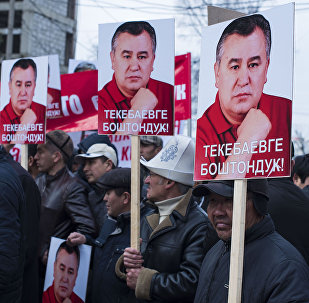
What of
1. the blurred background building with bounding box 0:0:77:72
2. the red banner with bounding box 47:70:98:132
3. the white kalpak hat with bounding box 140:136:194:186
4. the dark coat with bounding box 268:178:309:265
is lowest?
the dark coat with bounding box 268:178:309:265

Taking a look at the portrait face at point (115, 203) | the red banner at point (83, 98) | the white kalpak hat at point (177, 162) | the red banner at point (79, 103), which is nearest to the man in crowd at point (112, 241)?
the portrait face at point (115, 203)

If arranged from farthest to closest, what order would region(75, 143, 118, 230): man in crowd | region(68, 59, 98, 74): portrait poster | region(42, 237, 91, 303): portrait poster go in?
region(68, 59, 98, 74): portrait poster
region(75, 143, 118, 230): man in crowd
region(42, 237, 91, 303): portrait poster

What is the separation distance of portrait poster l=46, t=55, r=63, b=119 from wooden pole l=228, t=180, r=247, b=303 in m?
4.00

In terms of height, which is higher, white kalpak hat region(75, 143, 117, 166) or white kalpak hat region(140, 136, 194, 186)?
white kalpak hat region(75, 143, 117, 166)

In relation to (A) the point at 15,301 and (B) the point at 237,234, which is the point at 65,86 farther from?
(B) the point at 237,234

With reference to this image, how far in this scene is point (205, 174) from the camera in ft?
11.6

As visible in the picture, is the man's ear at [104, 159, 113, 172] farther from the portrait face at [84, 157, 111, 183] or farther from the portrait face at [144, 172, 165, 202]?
the portrait face at [144, 172, 165, 202]

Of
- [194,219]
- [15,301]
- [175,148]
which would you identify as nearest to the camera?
[15,301]

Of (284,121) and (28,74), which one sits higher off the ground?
(28,74)

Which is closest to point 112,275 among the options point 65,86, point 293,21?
point 293,21

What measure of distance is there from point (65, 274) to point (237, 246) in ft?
9.44

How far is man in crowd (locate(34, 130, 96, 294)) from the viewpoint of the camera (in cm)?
597

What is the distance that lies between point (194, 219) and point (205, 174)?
1.07m

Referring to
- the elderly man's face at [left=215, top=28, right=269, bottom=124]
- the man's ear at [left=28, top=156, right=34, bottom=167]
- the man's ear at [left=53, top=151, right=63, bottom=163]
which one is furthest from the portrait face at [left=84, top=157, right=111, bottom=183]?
the elderly man's face at [left=215, top=28, right=269, bottom=124]
